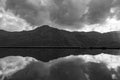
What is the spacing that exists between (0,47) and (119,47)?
238cm

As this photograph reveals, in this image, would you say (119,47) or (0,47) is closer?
(119,47)

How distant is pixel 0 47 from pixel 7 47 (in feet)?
0.70

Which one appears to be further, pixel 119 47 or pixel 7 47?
pixel 7 47

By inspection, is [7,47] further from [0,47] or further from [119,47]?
[119,47]

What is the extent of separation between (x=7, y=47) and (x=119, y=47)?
2184 mm

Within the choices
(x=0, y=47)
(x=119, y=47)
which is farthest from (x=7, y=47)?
(x=119, y=47)

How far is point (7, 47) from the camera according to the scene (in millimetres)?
4570

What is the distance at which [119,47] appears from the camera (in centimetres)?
420
